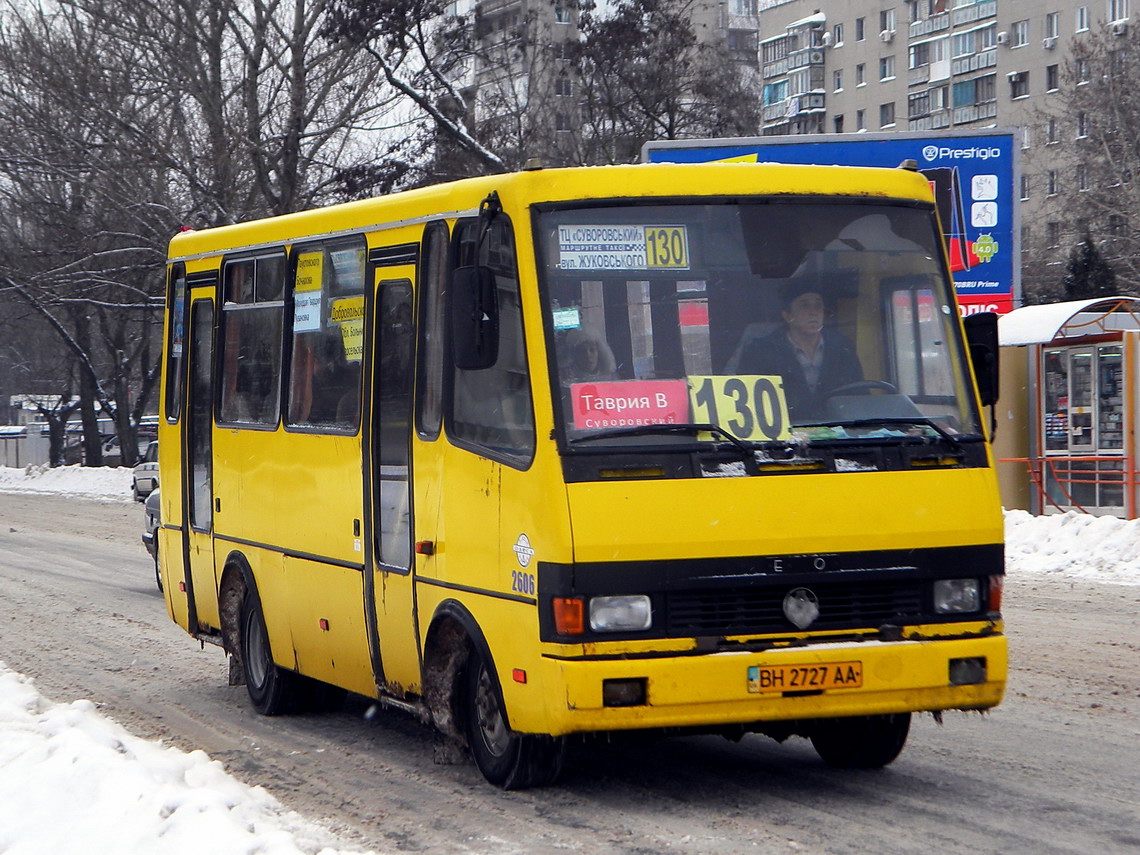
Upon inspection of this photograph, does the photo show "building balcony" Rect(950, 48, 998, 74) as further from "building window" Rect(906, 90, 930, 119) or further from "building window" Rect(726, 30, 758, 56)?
"building window" Rect(726, 30, 758, 56)

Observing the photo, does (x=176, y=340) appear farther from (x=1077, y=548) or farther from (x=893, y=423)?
(x=1077, y=548)

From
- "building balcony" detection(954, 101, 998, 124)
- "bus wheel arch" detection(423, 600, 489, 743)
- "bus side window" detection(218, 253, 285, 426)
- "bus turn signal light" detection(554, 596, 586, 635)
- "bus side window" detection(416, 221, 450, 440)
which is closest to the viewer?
"bus turn signal light" detection(554, 596, 586, 635)

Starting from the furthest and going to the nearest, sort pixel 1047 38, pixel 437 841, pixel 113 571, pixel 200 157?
1. pixel 1047 38
2. pixel 200 157
3. pixel 113 571
4. pixel 437 841

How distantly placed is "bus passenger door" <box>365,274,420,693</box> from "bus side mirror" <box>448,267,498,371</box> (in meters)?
1.12

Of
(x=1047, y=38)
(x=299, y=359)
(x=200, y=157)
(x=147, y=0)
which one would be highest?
(x=1047, y=38)

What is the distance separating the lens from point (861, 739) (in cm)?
739

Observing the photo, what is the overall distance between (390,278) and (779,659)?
2.76m

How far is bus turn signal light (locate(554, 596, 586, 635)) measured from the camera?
630cm

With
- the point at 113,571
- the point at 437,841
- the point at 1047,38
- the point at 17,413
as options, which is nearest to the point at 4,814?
the point at 437,841

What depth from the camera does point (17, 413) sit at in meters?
103

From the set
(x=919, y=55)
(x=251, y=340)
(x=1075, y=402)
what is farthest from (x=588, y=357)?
(x=919, y=55)

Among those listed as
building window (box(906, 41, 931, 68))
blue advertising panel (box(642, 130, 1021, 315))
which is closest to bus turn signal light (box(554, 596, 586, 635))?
blue advertising panel (box(642, 130, 1021, 315))

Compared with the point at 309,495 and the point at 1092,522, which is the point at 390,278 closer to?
the point at 309,495

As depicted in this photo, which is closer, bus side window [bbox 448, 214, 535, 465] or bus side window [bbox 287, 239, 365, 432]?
bus side window [bbox 448, 214, 535, 465]
